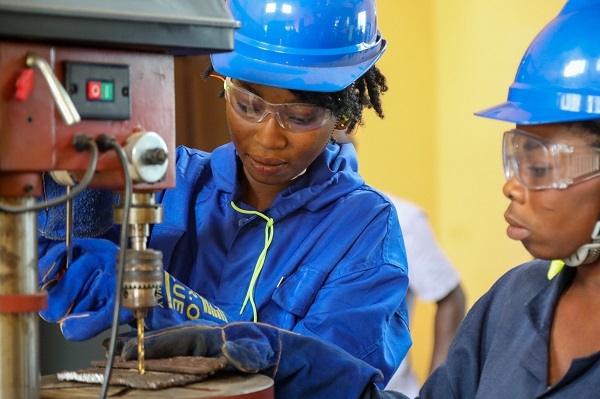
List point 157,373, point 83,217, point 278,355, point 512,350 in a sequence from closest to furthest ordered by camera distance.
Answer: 1. point 157,373
2. point 278,355
3. point 512,350
4. point 83,217

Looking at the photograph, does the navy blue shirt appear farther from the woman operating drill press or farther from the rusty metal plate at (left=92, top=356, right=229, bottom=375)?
the rusty metal plate at (left=92, top=356, right=229, bottom=375)

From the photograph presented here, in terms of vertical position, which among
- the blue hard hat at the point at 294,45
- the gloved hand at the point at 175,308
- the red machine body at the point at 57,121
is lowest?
the gloved hand at the point at 175,308

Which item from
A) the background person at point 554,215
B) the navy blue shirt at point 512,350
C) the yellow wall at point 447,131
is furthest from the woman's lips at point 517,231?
the yellow wall at point 447,131

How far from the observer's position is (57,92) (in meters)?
1.32

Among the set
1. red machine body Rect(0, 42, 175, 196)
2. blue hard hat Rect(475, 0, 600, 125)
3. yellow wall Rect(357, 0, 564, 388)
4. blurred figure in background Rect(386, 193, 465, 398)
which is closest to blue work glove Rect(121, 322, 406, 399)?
red machine body Rect(0, 42, 175, 196)

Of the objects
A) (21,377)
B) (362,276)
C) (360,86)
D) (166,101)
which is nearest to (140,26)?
(166,101)

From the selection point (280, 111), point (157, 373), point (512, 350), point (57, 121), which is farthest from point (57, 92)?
point (512, 350)

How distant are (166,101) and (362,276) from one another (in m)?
0.75

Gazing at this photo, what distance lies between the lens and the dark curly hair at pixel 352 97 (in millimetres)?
2146

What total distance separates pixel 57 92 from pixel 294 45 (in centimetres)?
90

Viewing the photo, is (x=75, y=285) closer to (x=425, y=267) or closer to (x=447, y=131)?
(x=425, y=267)

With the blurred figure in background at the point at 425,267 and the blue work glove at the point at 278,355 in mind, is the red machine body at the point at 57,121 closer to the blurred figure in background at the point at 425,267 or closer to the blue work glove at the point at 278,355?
the blue work glove at the point at 278,355

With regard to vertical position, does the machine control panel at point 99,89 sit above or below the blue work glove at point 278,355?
above

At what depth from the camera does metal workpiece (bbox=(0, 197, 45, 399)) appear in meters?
1.38
